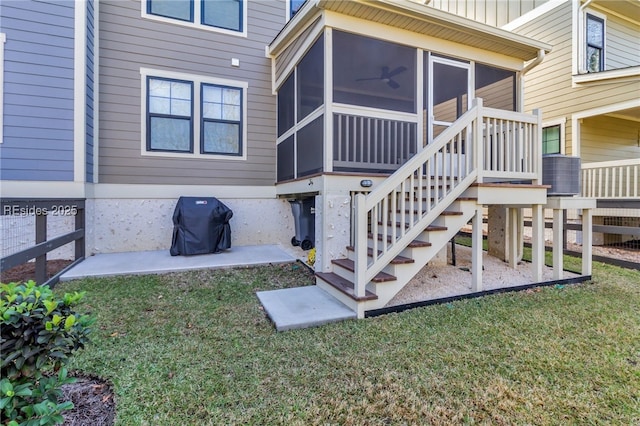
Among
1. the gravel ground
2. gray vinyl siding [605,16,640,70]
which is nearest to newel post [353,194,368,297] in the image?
the gravel ground

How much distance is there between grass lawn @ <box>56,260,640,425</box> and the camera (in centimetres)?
179

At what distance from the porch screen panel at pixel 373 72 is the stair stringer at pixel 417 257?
207cm

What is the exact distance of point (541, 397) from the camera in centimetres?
192

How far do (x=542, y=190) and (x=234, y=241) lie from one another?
5.61 meters

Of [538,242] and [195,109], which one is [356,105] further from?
[538,242]

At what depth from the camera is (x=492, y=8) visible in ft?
31.6

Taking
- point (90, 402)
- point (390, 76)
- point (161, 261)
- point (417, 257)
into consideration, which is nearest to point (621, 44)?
point (390, 76)

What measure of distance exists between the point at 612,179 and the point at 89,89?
34.2 feet

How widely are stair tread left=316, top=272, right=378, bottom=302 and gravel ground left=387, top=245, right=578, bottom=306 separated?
1.03 feet

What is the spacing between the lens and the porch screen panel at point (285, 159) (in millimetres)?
6102

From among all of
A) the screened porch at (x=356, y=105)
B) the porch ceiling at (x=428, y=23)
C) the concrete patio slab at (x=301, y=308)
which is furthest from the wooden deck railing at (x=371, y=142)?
the concrete patio slab at (x=301, y=308)

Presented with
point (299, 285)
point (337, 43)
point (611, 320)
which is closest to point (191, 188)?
point (299, 285)

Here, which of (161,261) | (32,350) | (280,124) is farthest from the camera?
(280,124)

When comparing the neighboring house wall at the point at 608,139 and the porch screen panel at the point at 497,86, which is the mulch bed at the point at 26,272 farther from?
the neighboring house wall at the point at 608,139
